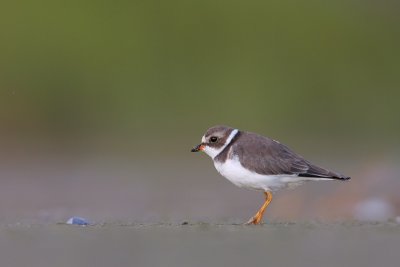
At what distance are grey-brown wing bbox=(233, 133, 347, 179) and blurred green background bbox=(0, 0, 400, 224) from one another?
670 cm

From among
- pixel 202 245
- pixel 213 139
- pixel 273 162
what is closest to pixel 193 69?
pixel 213 139

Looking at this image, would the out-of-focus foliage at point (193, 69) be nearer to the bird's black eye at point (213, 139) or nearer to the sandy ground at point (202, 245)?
the bird's black eye at point (213, 139)

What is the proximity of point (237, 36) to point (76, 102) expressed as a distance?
3844 mm

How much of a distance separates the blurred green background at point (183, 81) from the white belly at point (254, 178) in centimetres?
671

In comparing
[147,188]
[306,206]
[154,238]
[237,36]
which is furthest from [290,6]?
[154,238]

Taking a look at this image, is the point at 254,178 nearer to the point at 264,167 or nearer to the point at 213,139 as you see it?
the point at 264,167

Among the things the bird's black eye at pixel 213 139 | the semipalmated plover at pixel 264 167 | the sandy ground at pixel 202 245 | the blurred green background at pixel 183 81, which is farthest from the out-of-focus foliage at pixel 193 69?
the sandy ground at pixel 202 245

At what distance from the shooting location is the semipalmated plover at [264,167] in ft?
30.5

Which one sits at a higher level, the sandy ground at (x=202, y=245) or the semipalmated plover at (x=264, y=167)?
the semipalmated plover at (x=264, y=167)

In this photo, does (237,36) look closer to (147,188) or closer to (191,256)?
(147,188)

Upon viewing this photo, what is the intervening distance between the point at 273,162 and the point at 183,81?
34.5 feet

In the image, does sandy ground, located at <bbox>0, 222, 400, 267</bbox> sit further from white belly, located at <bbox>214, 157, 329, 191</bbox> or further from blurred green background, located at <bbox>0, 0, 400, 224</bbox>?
blurred green background, located at <bbox>0, 0, 400, 224</bbox>

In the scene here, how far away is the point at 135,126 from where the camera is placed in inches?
752

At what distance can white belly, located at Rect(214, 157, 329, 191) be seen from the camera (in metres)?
9.29
